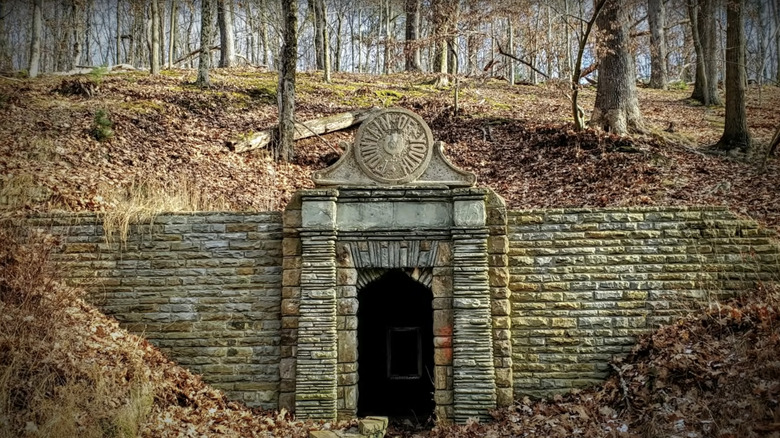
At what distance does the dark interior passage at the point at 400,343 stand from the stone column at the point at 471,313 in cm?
231

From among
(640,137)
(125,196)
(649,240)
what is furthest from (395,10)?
(649,240)

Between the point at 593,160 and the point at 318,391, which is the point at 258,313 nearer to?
the point at 318,391

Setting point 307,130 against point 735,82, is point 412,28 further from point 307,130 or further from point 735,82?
point 735,82

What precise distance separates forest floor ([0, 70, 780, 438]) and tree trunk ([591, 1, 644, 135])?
62 centimetres

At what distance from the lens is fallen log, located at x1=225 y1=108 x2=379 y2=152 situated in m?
13.6

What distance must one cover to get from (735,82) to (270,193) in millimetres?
10849

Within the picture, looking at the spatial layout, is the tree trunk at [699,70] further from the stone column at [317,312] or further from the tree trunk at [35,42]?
the tree trunk at [35,42]

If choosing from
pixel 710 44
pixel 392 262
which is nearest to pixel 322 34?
pixel 710 44

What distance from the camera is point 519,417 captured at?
720cm

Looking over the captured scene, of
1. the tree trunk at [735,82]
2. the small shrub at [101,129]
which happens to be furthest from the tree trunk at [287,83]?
the tree trunk at [735,82]

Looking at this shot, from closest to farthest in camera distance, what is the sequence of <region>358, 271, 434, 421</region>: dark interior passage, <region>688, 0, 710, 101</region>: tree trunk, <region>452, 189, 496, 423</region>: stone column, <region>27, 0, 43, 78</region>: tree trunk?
<region>452, 189, 496, 423</region>: stone column, <region>358, 271, 434, 421</region>: dark interior passage, <region>27, 0, 43, 78</region>: tree trunk, <region>688, 0, 710, 101</region>: tree trunk

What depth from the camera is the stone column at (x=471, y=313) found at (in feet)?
24.3

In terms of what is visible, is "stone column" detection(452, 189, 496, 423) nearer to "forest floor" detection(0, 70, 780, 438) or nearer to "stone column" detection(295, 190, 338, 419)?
"forest floor" detection(0, 70, 780, 438)

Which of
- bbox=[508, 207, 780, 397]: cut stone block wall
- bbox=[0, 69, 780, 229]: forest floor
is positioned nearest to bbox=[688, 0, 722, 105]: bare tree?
bbox=[0, 69, 780, 229]: forest floor
